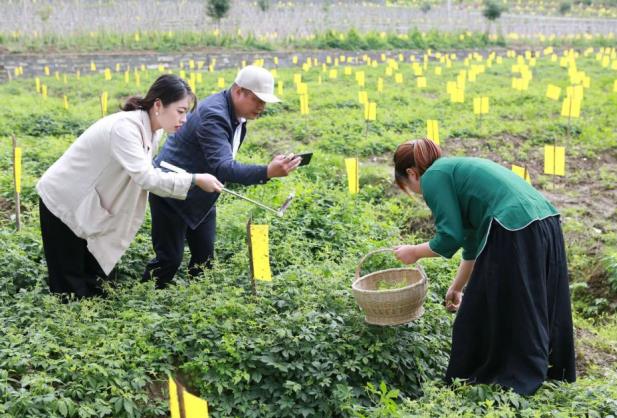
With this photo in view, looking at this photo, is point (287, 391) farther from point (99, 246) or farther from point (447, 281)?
point (447, 281)

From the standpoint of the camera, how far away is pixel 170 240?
468 cm

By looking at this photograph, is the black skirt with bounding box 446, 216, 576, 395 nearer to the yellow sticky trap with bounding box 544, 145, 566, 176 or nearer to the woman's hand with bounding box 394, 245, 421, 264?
the woman's hand with bounding box 394, 245, 421, 264

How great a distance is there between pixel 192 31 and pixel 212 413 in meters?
21.0

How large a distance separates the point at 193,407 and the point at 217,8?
71.4ft

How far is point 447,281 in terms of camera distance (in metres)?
5.11

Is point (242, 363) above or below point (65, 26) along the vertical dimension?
below

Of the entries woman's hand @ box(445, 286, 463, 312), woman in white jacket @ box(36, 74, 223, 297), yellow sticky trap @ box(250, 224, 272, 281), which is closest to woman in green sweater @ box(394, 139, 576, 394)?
woman's hand @ box(445, 286, 463, 312)

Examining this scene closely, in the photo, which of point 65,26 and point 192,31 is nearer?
point 65,26

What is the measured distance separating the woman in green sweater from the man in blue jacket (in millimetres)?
923

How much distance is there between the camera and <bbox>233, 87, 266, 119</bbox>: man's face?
171 inches

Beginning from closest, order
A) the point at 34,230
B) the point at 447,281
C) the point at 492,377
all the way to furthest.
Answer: the point at 492,377 → the point at 447,281 → the point at 34,230

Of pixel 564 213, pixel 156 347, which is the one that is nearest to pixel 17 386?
pixel 156 347


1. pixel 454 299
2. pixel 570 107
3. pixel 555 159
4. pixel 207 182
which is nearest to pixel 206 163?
pixel 207 182

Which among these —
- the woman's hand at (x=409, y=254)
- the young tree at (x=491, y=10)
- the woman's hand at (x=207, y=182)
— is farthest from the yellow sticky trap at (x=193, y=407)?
the young tree at (x=491, y=10)
